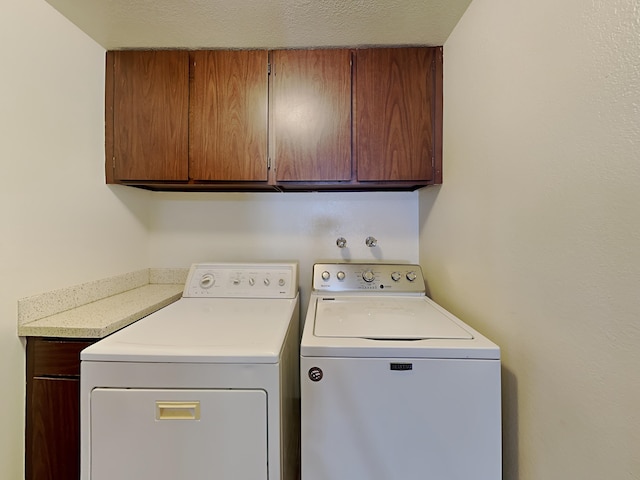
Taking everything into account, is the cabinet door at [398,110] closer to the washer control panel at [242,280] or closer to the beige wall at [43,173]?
the washer control panel at [242,280]

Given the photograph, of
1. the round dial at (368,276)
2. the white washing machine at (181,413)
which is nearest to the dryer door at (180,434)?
the white washing machine at (181,413)

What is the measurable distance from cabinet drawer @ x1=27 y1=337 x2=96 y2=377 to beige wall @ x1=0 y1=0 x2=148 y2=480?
47 mm

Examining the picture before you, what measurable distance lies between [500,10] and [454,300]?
3.83 feet

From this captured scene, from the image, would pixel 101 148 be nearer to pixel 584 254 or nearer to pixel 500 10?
pixel 500 10

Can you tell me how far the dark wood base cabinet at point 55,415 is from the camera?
1.10 m

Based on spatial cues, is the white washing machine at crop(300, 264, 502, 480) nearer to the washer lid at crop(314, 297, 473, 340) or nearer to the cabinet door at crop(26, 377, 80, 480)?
the washer lid at crop(314, 297, 473, 340)

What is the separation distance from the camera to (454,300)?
144cm

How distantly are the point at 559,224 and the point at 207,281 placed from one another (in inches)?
62.9

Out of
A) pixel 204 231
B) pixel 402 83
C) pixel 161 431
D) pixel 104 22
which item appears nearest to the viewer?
pixel 161 431

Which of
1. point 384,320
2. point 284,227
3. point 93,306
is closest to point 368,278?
point 384,320

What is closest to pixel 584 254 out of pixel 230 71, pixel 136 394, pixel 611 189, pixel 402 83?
pixel 611 189

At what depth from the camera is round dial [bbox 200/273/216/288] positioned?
168 centimetres

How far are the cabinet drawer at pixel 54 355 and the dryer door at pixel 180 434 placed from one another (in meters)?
0.30

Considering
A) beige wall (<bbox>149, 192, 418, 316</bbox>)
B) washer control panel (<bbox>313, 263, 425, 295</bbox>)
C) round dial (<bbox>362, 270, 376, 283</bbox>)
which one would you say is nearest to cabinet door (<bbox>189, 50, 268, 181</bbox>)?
beige wall (<bbox>149, 192, 418, 316</bbox>)
